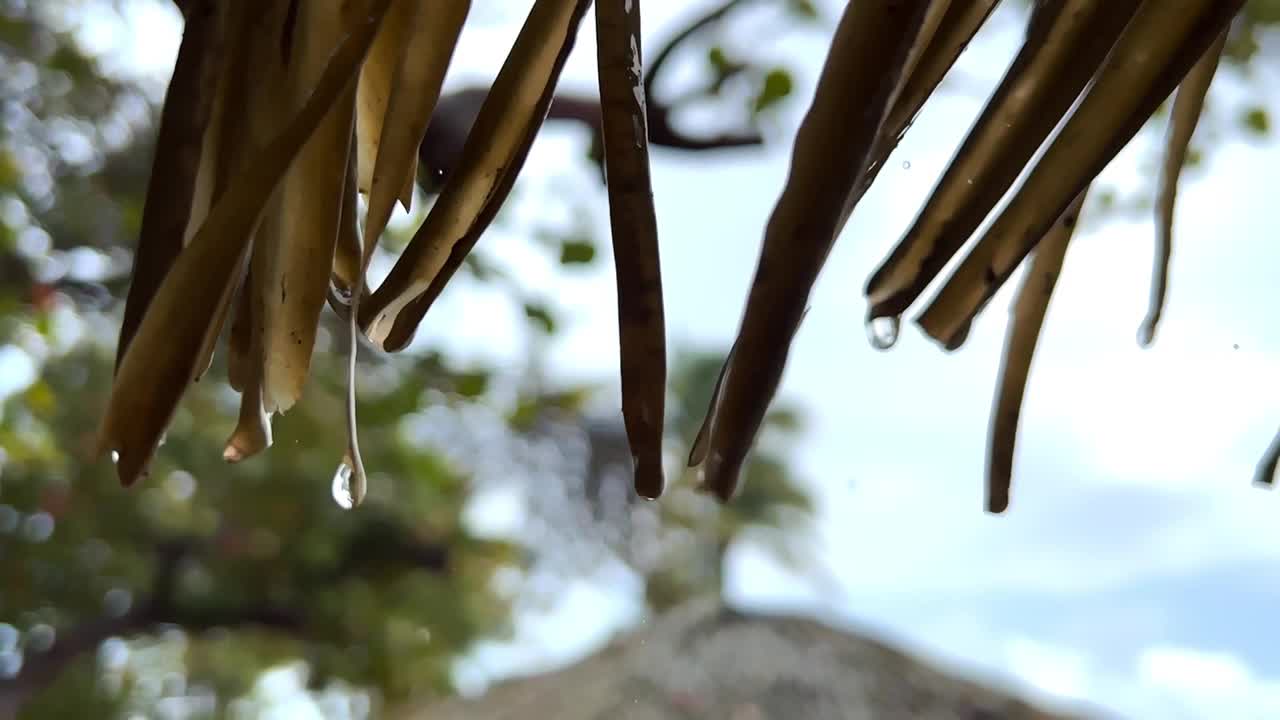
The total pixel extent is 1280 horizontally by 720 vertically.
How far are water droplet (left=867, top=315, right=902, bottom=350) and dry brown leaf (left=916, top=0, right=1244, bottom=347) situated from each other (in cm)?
2

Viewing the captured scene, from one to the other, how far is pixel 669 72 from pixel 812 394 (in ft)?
1.52

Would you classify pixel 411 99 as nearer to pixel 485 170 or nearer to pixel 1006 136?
pixel 485 170

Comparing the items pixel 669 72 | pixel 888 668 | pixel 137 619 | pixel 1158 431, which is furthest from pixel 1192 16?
pixel 137 619

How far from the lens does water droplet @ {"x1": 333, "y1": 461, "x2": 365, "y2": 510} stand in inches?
8.0

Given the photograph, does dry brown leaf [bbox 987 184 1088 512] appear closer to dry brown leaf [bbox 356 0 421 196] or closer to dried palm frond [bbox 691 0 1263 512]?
dried palm frond [bbox 691 0 1263 512]

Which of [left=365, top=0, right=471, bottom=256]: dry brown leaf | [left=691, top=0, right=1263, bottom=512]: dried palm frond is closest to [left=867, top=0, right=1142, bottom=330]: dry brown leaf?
[left=691, top=0, right=1263, bottom=512]: dried palm frond

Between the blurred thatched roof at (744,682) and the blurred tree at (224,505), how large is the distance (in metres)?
0.17

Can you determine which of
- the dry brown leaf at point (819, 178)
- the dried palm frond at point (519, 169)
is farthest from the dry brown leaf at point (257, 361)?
the dry brown leaf at point (819, 178)

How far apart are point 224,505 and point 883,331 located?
98 centimetres

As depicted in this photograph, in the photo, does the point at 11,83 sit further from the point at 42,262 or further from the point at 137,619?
the point at 137,619

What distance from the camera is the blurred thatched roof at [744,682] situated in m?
0.66

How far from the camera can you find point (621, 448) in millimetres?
1027

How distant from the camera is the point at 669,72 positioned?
1.36 ft

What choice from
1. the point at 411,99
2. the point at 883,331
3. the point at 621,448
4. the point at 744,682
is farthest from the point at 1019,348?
the point at 621,448
